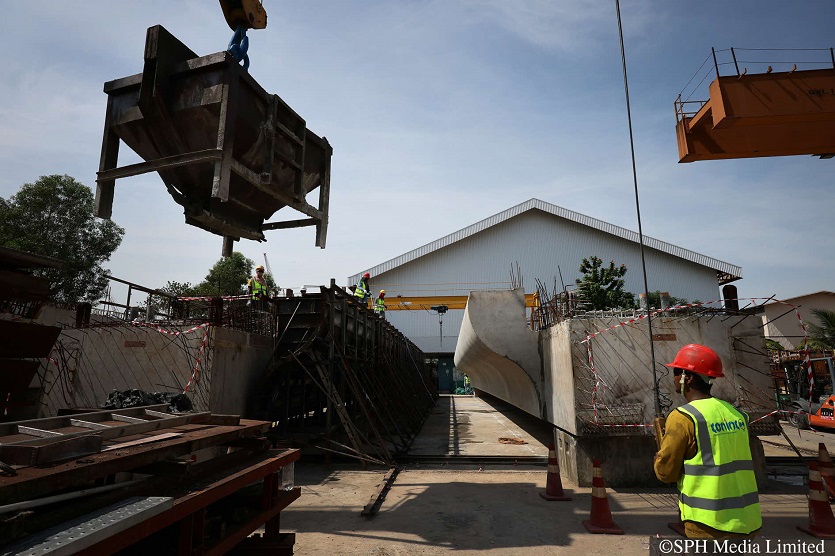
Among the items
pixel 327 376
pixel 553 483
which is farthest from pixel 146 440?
pixel 327 376

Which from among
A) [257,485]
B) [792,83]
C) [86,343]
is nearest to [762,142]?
[792,83]

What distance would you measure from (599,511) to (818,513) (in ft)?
7.25

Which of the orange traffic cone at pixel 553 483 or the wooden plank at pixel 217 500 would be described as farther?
the orange traffic cone at pixel 553 483

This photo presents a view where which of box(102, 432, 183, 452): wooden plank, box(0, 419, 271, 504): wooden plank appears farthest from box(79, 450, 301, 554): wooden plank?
box(102, 432, 183, 452): wooden plank

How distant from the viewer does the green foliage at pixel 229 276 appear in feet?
111

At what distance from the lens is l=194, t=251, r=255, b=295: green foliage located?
3375cm

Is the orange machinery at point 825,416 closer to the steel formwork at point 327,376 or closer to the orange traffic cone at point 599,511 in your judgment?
the steel formwork at point 327,376

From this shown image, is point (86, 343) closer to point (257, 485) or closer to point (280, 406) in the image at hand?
point (280, 406)

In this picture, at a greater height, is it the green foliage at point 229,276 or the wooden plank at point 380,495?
the green foliage at point 229,276

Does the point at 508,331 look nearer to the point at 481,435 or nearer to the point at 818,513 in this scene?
the point at 481,435

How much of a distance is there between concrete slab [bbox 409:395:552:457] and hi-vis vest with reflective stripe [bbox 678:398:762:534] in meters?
6.63

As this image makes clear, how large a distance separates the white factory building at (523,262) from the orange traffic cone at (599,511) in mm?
25072

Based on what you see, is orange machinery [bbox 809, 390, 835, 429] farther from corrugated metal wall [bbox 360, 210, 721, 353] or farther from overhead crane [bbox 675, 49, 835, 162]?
corrugated metal wall [bbox 360, 210, 721, 353]

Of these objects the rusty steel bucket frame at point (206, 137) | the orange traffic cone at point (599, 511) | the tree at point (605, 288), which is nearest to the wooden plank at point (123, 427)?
the rusty steel bucket frame at point (206, 137)
